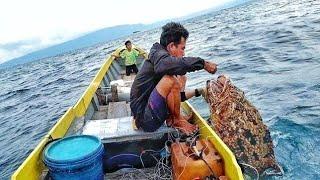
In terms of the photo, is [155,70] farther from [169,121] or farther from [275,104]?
[275,104]

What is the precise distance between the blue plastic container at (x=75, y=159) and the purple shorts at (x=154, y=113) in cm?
110

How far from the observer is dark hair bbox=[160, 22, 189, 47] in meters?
5.51

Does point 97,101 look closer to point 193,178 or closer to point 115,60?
point 193,178

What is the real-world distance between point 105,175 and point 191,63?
2245mm

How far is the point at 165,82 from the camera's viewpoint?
5480 millimetres

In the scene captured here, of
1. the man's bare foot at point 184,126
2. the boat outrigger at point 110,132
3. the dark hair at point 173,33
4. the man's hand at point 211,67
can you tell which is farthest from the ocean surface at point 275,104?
the dark hair at point 173,33

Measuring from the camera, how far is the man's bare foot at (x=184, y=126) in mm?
5906

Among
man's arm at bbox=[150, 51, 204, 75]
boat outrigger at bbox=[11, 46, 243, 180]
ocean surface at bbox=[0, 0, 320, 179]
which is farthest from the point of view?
ocean surface at bbox=[0, 0, 320, 179]

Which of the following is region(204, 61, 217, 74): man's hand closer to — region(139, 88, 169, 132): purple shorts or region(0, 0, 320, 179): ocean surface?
region(139, 88, 169, 132): purple shorts

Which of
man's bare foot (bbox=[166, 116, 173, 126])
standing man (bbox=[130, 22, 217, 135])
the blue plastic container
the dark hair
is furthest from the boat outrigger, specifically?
the dark hair

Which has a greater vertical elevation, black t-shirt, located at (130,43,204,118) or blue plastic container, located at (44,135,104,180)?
black t-shirt, located at (130,43,204,118)

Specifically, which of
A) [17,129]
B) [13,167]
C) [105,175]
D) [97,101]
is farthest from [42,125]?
[105,175]

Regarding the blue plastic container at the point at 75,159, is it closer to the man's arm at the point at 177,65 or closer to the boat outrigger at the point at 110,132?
the boat outrigger at the point at 110,132

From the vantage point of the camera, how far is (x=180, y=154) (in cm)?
504
